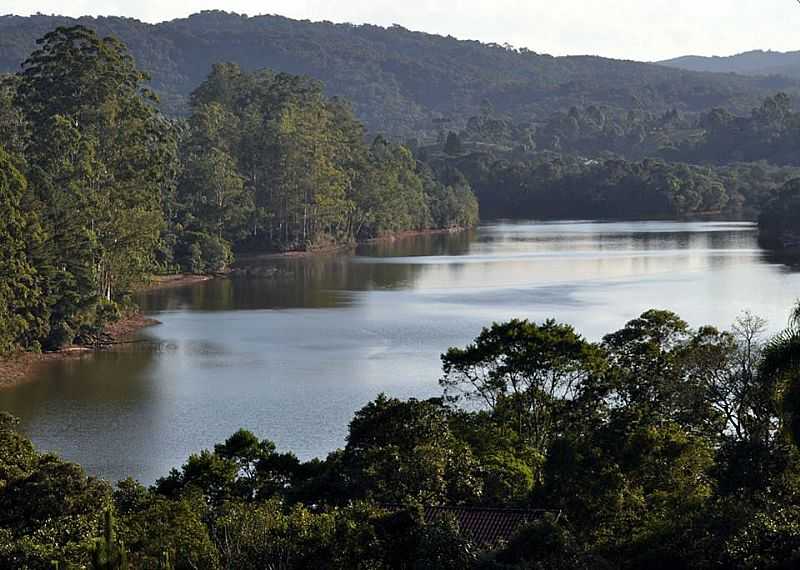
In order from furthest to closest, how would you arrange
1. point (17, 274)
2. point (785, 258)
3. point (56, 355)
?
point (785, 258) < point (56, 355) < point (17, 274)

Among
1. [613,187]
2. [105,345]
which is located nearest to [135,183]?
[105,345]

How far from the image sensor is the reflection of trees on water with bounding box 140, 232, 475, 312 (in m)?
65.2

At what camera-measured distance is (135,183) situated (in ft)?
198

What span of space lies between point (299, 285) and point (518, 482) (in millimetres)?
53300

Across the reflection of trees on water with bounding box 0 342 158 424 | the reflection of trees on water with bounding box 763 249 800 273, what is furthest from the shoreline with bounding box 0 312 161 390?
the reflection of trees on water with bounding box 763 249 800 273

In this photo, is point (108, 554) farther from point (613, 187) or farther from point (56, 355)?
point (613, 187)

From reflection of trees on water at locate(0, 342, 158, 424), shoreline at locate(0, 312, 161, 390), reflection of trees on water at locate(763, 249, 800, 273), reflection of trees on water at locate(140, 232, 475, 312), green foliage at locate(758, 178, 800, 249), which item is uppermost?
green foliage at locate(758, 178, 800, 249)

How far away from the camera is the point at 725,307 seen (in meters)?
56.7

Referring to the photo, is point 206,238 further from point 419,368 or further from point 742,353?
point 742,353

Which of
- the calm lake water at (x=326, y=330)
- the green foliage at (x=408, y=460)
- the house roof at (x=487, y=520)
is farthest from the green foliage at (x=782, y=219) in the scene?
the house roof at (x=487, y=520)

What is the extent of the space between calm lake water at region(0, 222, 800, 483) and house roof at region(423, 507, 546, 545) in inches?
479

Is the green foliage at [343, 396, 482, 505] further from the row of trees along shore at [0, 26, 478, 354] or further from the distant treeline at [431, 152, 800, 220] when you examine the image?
the distant treeline at [431, 152, 800, 220]

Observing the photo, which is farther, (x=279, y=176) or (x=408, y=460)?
(x=279, y=176)

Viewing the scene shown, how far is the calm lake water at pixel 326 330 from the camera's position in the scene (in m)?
34.4
